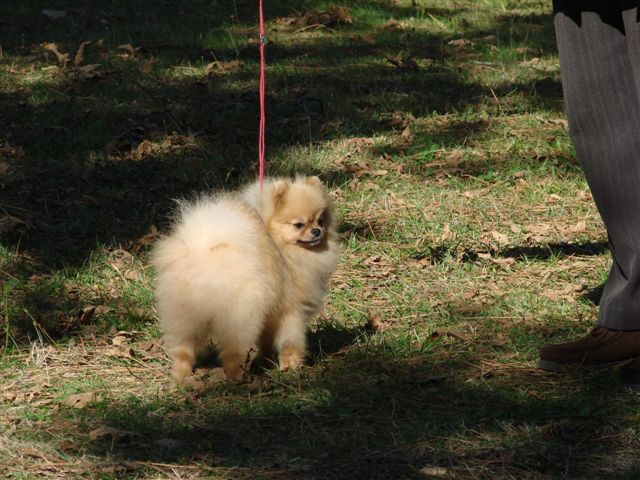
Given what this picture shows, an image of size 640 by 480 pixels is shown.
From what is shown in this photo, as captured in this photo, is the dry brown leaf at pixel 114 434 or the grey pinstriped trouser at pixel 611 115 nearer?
the dry brown leaf at pixel 114 434

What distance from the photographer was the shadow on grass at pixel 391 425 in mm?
3162

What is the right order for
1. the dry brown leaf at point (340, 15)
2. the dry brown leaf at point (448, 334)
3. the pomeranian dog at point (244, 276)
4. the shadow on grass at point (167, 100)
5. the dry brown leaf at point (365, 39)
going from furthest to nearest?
1. the dry brown leaf at point (340, 15)
2. the dry brown leaf at point (365, 39)
3. the shadow on grass at point (167, 100)
4. the dry brown leaf at point (448, 334)
5. the pomeranian dog at point (244, 276)

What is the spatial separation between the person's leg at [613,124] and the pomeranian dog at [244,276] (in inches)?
43.6

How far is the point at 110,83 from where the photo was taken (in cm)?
785

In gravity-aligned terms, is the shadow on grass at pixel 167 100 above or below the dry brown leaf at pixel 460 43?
below

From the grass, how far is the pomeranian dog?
0.15m

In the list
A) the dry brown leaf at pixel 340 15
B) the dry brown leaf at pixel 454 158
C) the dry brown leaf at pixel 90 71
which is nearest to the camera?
the dry brown leaf at pixel 454 158

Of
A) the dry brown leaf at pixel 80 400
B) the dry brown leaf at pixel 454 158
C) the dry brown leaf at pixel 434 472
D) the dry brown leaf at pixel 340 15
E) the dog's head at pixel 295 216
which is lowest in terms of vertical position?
the dry brown leaf at pixel 80 400

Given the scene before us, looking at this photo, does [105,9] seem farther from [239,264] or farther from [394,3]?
[239,264]

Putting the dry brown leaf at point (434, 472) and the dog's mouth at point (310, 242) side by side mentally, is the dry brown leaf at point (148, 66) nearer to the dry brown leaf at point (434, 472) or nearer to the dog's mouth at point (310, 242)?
the dog's mouth at point (310, 242)

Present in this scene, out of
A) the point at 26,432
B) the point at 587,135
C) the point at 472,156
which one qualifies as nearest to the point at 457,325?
the point at 587,135

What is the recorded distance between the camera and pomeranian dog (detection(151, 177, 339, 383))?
363cm

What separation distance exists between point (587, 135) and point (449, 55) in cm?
539

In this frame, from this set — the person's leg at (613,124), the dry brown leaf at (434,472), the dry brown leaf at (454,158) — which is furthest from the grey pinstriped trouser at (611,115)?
the dry brown leaf at (454,158)
